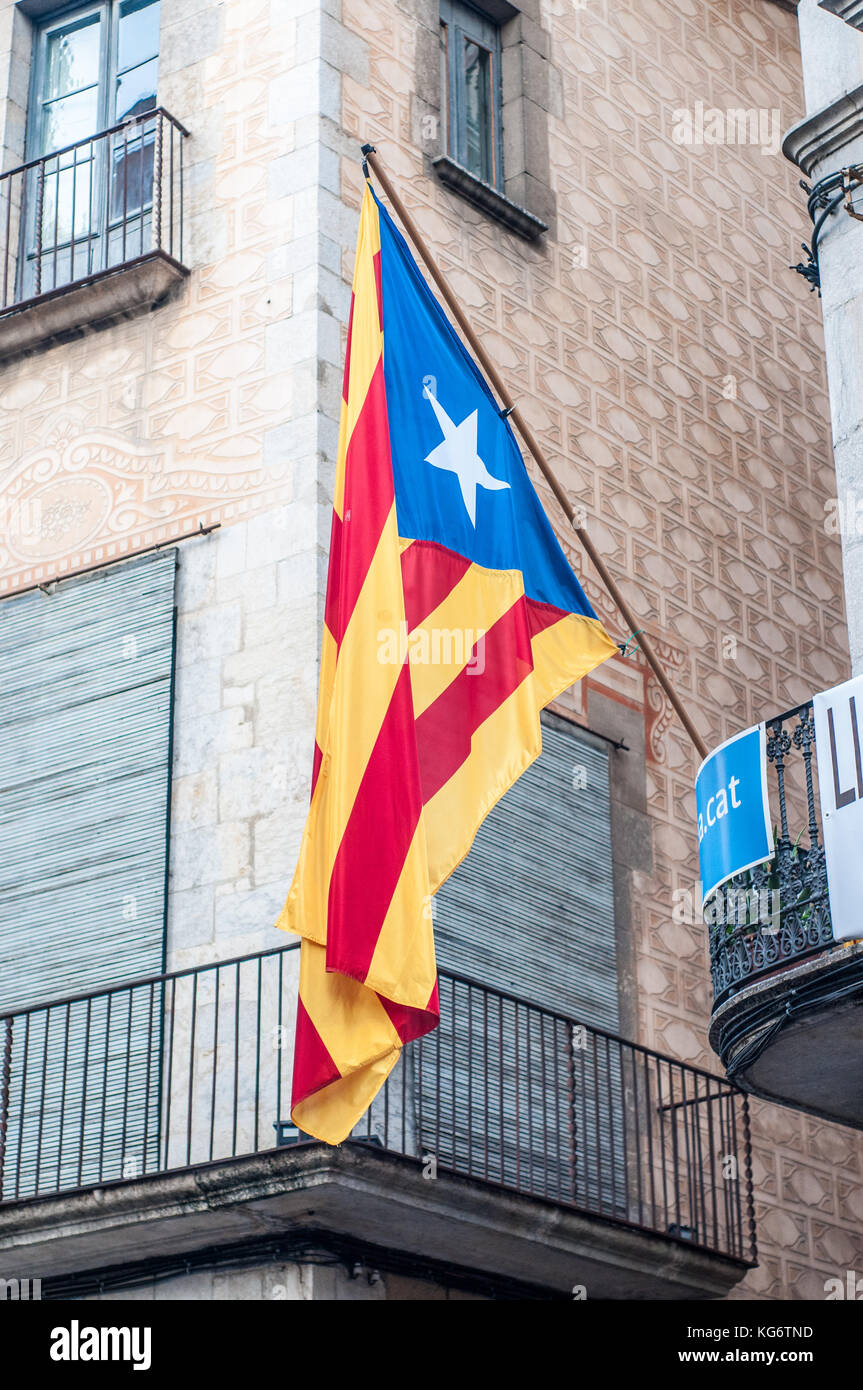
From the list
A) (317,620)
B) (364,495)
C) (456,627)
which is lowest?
(456,627)

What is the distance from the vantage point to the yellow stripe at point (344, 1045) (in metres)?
10.9

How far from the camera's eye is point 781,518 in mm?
18672

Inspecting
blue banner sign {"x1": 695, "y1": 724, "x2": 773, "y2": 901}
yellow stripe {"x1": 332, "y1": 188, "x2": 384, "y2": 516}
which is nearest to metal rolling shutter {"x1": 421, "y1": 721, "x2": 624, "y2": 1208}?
blue banner sign {"x1": 695, "y1": 724, "x2": 773, "y2": 901}

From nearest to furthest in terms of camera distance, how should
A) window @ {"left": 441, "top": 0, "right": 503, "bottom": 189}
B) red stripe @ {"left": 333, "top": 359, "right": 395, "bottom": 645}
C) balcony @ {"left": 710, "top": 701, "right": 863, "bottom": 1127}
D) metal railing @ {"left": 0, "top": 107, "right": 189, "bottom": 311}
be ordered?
balcony @ {"left": 710, "top": 701, "right": 863, "bottom": 1127} < red stripe @ {"left": 333, "top": 359, "right": 395, "bottom": 645} < metal railing @ {"left": 0, "top": 107, "right": 189, "bottom": 311} < window @ {"left": 441, "top": 0, "right": 503, "bottom": 189}

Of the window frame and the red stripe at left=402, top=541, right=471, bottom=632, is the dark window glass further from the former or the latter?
the red stripe at left=402, top=541, right=471, bottom=632

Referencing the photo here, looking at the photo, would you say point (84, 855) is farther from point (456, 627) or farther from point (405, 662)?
point (405, 662)

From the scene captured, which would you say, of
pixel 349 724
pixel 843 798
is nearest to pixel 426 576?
pixel 349 724

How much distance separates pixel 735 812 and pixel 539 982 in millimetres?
2881

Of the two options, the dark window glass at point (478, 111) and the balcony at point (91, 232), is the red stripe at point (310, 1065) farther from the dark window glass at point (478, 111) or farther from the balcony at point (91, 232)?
the dark window glass at point (478, 111)

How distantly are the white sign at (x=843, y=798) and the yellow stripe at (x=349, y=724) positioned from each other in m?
2.23

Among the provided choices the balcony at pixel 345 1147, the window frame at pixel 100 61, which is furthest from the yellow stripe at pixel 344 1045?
the window frame at pixel 100 61

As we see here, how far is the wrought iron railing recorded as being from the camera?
460 inches

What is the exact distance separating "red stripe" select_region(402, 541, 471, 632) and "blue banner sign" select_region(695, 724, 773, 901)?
5.81ft

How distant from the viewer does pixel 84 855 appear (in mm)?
14523
